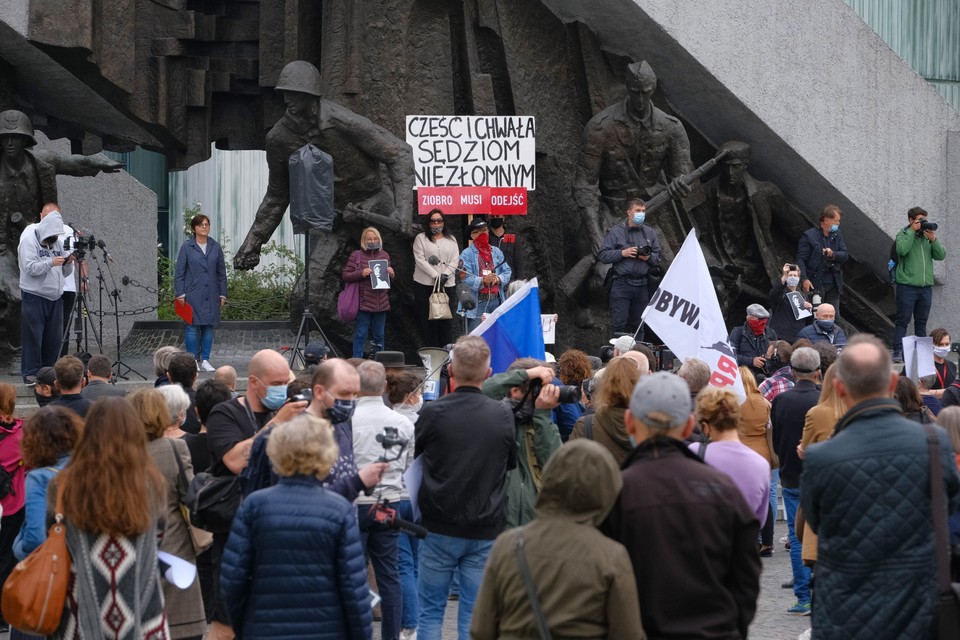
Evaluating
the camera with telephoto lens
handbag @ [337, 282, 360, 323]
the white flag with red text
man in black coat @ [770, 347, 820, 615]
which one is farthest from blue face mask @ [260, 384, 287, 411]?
handbag @ [337, 282, 360, 323]

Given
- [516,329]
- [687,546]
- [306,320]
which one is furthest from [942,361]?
[687,546]

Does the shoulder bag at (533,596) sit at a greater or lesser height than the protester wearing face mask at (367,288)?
lesser

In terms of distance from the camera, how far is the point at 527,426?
6.40 m

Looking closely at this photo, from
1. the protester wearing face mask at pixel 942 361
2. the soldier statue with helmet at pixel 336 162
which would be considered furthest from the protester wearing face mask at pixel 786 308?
the soldier statue with helmet at pixel 336 162

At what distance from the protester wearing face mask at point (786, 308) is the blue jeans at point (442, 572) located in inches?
315

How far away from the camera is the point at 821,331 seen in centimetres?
1216

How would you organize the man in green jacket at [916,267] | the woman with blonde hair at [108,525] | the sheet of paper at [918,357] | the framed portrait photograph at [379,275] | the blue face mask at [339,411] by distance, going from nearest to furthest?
the woman with blonde hair at [108,525]
the blue face mask at [339,411]
the sheet of paper at [918,357]
the framed portrait photograph at [379,275]
the man in green jacket at [916,267]

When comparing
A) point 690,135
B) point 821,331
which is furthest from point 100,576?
point 690,135

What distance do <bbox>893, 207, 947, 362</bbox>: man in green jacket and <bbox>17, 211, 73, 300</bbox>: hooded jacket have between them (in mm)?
8441

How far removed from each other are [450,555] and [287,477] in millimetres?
1490

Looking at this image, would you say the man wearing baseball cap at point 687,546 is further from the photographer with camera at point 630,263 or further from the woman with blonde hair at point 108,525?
the photographer with camera at point 630,263

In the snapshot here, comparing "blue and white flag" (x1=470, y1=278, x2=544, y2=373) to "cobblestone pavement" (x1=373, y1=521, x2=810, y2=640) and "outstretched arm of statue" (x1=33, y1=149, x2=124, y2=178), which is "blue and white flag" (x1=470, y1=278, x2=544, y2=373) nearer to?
"cobblestone pavement" (x1=373, y1=521, x2=810, y2=640)

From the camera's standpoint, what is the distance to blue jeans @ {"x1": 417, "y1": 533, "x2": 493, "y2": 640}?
6.02 meters

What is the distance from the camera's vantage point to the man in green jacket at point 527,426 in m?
6.27
